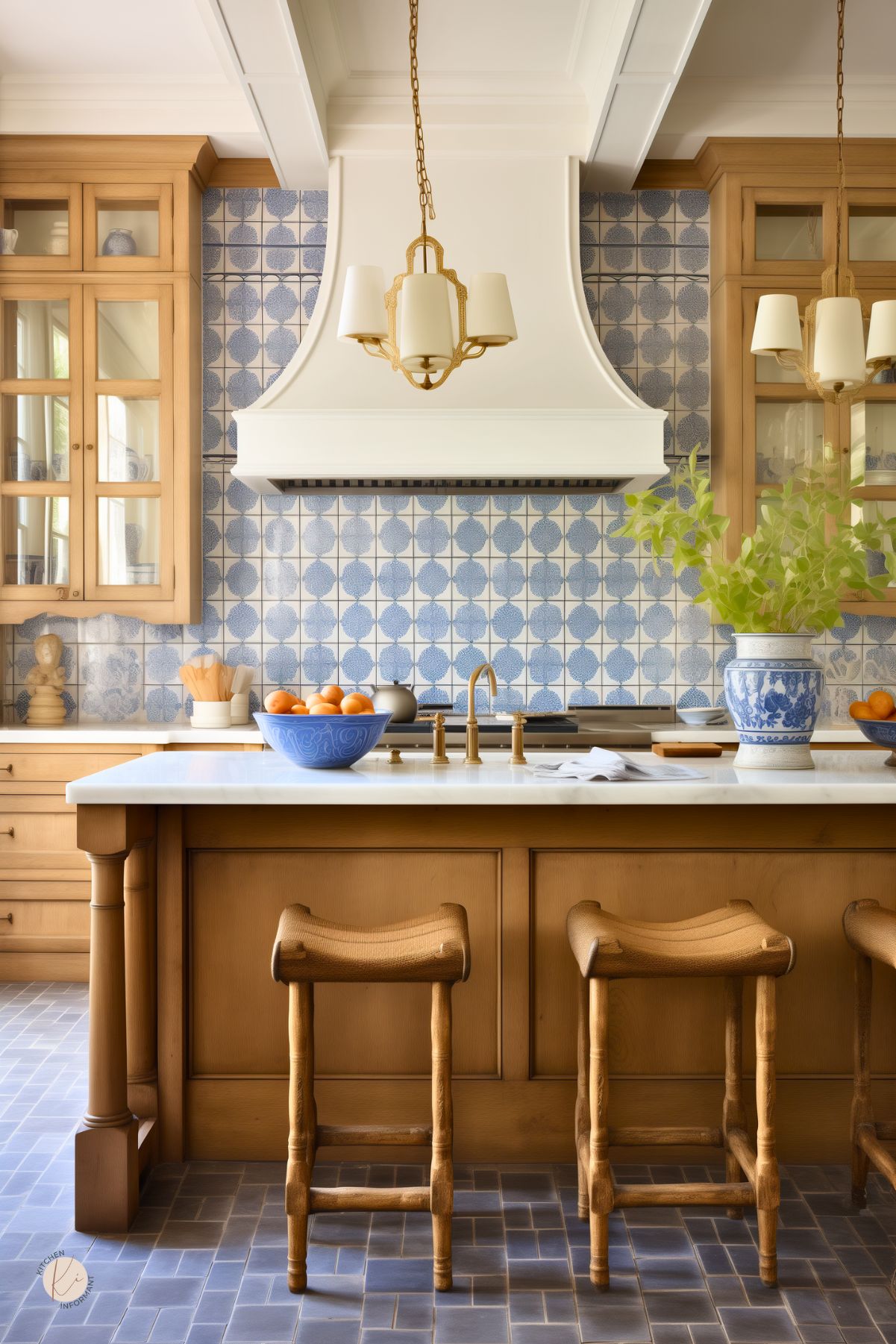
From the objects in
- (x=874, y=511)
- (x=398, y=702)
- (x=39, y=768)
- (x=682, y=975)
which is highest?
(x=874, y=511)

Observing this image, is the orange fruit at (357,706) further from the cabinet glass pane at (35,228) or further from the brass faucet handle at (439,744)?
the cabinet glass pane at (35,228)

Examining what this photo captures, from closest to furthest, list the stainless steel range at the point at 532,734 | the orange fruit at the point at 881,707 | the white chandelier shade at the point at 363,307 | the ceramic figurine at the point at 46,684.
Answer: the orange fruit at the point at 881,707, the white chandelier shade at the point at 363,307, the stainless steel range at the point at 532,734, the ceramic figurine at the point at 46,684

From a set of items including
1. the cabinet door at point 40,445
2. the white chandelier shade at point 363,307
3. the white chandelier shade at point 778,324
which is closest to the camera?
the white chandelier shade at point 363,307

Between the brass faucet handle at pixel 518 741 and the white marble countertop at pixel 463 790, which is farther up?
the brass faucet handle at pixel 518 741

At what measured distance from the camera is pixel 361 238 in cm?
373

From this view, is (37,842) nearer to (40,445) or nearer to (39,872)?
(39,872)

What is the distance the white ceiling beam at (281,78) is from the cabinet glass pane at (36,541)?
1525 mm

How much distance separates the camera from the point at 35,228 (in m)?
4.02

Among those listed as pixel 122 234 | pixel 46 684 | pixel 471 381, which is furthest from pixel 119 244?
pixel 46 684

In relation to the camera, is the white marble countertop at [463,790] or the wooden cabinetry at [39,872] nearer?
the white marble countertop at [463,790]

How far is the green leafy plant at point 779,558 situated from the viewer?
2266mm

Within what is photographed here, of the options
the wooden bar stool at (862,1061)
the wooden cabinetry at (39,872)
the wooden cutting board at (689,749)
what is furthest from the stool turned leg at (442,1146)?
the wooden cabinetry at (39,872)

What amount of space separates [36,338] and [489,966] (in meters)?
3.02

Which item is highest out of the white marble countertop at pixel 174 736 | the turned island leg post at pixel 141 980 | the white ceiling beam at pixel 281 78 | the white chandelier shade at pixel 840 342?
the white ceiling beam at pixel 281 78
